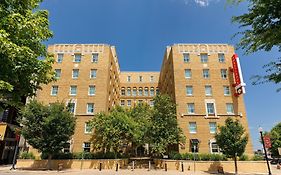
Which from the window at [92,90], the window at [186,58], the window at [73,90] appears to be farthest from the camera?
the window at [186,58]

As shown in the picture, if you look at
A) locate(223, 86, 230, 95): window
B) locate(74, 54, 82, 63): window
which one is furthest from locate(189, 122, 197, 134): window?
locate(74, 54, 82, 63): window

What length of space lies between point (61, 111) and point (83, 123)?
8472 millimetres

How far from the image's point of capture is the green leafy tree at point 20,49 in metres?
5.68

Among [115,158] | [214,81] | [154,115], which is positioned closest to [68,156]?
[115,158]

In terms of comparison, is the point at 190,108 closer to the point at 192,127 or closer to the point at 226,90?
the point at 192,127

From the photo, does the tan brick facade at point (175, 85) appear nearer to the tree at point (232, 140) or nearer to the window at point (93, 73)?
the window at point (93, 73)

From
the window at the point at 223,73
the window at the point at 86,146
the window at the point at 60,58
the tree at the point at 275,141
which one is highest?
the window at the point at 60,58

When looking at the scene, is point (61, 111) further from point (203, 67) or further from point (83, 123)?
point (203, 67)

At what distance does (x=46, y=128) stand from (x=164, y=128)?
1511 centimetres

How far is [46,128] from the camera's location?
24016 mm

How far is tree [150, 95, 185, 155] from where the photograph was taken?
27.1 meters

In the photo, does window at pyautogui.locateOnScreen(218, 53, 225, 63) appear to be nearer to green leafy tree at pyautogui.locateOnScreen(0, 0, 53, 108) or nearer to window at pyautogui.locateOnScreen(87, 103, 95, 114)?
window at pyautogui.locateOnScreen(87, 103, 95, 114)

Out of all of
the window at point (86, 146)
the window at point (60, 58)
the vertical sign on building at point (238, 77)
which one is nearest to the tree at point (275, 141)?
the vertical sign on building at point (238, 77)

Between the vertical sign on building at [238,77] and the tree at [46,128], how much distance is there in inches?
1034
